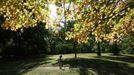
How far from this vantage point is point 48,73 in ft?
94.1

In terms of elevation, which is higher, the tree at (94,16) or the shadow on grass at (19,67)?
the tree at (94,16)

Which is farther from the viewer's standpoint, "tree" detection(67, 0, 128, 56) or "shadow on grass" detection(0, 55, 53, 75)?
"shadow on grass" detection(0, 55, 53, 75)

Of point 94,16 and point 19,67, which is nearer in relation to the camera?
point 94,16

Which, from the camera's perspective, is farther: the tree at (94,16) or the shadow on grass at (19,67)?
the shadow on grass at (19,67)

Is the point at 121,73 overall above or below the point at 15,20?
below

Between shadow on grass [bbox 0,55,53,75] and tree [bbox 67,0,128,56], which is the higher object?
tree [bbox 67,0,128,56]

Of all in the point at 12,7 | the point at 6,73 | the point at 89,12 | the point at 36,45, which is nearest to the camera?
the point at 12,7

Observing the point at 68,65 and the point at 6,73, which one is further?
the point at 68,65

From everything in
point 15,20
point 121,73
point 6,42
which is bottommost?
point 121,73

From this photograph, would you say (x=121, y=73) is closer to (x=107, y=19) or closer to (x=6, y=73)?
(x=6, y=73)

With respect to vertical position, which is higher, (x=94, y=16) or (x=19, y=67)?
(x=94, y=16)

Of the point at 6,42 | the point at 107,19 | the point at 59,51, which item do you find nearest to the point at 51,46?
the point at 59,51

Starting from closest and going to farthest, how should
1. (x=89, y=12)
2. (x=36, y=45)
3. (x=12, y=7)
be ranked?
(x=12, y=7), (x=89, y=12), (x=36, y=45)

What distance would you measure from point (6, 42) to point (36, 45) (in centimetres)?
757
